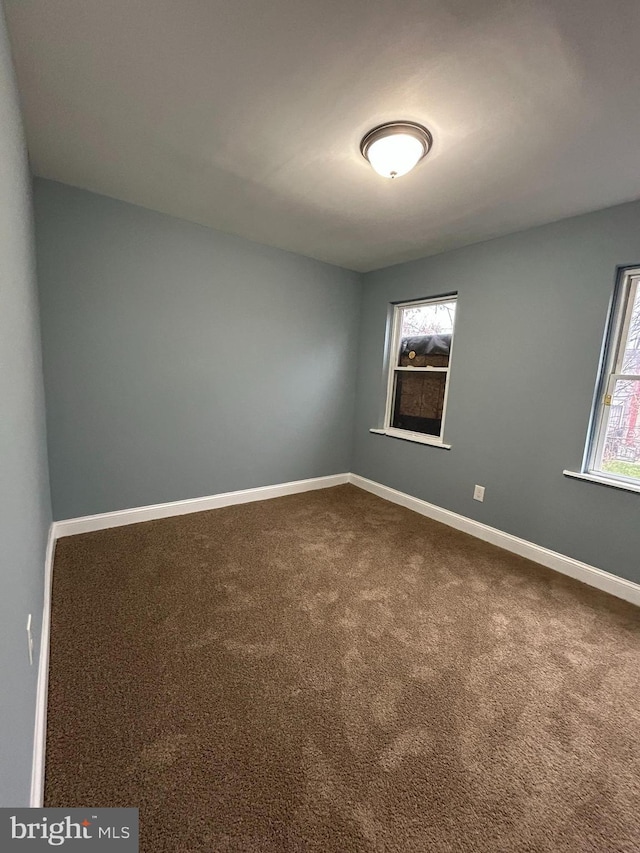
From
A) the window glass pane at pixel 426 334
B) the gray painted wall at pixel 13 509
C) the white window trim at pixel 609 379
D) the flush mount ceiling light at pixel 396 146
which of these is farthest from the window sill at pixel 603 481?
the gray painted wall at pixel 13 509

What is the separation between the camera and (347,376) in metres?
4.08

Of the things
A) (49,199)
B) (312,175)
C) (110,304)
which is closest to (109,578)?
(110,304)

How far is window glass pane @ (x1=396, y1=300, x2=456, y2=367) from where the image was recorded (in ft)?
11.0

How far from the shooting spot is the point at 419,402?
363 cm

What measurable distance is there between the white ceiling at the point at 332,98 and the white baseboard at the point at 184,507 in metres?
2.36

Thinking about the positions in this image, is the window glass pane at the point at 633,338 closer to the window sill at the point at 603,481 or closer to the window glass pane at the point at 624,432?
the window glass pane at the point at 624,432

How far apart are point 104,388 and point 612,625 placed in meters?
3.64

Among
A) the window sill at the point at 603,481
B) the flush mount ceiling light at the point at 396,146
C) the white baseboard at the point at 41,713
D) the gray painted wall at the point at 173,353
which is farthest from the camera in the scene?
the gray painted wall at the point at 173,353

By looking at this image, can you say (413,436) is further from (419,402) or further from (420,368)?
(420,368)

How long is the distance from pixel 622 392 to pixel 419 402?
1.63 metres

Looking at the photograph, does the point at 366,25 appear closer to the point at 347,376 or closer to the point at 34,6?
the point at 34,6

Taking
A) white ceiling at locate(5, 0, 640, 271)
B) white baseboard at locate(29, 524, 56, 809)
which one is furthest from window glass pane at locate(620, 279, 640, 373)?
white baseboard at locate(29, 524, 56, 809)

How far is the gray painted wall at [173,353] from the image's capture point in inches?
97.7

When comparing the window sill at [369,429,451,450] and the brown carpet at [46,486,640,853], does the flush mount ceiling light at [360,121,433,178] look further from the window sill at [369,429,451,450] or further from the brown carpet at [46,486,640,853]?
the brown carpet at [46,486,640,853]
